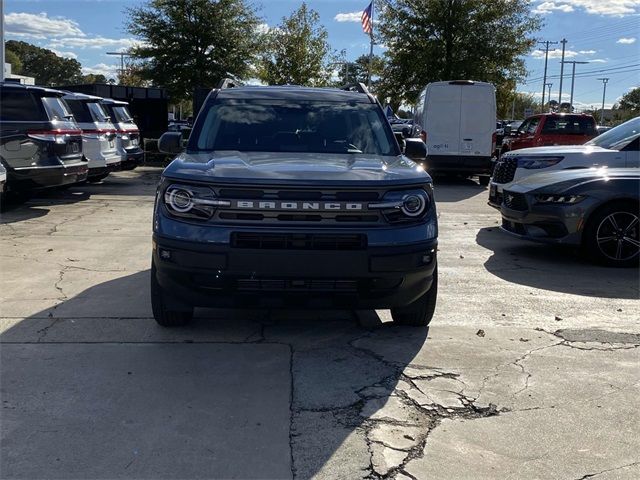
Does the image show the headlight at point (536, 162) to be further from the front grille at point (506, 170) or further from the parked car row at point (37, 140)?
the parked car row at point (37, 140)

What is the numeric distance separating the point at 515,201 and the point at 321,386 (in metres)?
5.01

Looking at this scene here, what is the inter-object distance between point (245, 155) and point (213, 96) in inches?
47.8

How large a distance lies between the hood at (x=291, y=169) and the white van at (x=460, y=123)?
503 inches

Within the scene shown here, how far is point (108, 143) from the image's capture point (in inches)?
567

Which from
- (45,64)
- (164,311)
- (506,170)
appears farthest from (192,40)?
(45,64)

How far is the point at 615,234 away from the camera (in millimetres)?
7609

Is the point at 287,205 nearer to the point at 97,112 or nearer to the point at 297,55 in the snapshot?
the point at 97,112

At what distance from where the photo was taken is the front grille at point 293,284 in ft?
13.8

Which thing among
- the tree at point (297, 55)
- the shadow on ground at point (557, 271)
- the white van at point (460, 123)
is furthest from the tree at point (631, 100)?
the shadow on ground at point (557, 271)

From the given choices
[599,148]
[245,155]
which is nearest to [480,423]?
[245,155]

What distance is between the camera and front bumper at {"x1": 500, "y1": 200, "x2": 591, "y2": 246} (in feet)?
24.8

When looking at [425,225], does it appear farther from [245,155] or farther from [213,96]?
[213,96]

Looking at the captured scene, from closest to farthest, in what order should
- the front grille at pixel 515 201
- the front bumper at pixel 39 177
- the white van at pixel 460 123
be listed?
the front grille at pixel 515 201 → the front bumper at pixel 39 177 → the white van at pixel 460 123

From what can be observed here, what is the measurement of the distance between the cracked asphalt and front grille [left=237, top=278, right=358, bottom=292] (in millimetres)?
525
